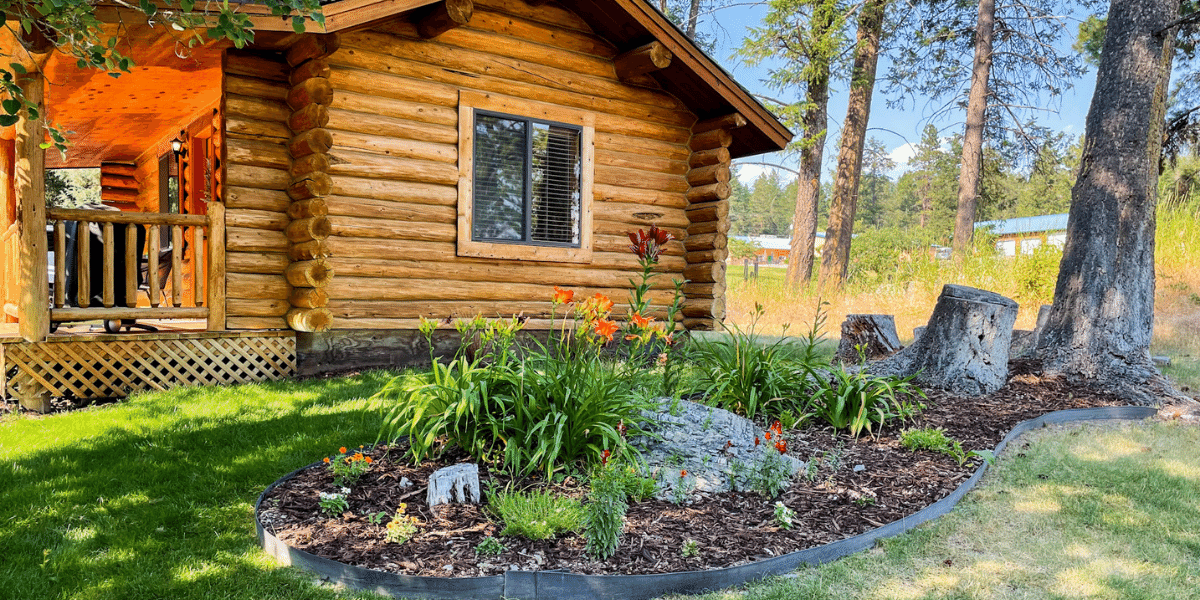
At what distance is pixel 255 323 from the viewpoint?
23.3 feet

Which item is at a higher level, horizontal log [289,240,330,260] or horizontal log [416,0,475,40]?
horizontal log [416,0,475,40]

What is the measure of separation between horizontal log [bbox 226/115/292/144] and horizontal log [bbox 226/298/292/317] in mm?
1525

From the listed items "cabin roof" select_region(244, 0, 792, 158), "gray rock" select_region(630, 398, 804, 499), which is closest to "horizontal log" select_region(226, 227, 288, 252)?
"cabin roof" select_region(244, 0, 792, 158)

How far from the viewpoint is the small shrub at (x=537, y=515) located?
329 cm

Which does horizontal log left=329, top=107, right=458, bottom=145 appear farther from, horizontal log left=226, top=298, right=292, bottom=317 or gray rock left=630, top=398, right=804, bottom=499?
gray rock left=630, top=398, right=804, bottom=499

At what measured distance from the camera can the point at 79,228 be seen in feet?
20.5

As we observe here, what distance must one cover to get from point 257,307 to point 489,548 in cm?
489

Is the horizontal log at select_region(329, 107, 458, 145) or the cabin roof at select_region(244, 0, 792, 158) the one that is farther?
the cabin roof at select_region(244, 0, 792, 158)

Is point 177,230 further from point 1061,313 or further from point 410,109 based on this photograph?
point 1061,313

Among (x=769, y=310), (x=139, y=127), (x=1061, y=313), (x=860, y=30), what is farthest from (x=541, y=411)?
(x=860, y=30)

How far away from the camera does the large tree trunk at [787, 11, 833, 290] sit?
15.6 meters

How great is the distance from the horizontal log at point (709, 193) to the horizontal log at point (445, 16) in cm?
350

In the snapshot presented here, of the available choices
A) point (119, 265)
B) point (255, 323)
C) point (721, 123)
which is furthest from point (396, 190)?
point (721, 123)

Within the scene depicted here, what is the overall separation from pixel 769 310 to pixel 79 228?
11.2m
